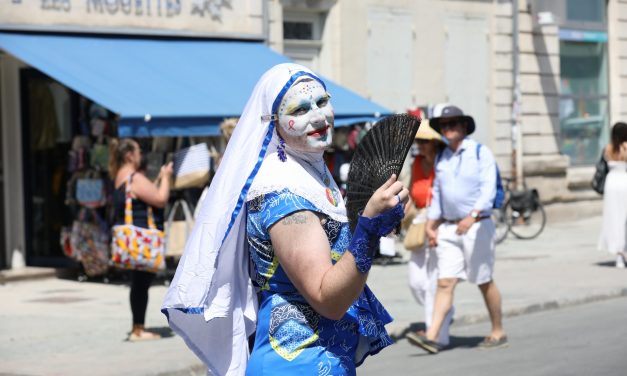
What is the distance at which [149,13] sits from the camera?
682 inches

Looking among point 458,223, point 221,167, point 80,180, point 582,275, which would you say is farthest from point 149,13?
point 221,167

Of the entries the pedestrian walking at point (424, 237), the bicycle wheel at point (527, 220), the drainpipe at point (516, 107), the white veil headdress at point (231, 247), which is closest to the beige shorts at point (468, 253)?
the pedestrian walking at point (424, 237)

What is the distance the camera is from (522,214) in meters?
21.0

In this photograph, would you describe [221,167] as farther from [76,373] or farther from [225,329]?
[76,373]

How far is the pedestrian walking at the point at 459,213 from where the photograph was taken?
32.0 feet

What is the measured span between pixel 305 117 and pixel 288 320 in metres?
0.65

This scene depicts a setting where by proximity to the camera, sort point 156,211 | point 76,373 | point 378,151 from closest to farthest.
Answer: point 378,151 → point 76,373 → point 156,211

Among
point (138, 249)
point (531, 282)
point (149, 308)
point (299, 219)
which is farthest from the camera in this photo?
point (531, 282)

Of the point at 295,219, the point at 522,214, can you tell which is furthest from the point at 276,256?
the point at 522,214

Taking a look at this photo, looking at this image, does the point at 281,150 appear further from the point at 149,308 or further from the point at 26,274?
the point at 26,274

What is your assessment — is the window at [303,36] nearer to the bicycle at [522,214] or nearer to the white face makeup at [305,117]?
the bicycle at [522,214]

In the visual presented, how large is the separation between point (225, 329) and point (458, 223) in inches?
228

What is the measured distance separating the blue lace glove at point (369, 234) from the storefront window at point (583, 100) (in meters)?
21.5

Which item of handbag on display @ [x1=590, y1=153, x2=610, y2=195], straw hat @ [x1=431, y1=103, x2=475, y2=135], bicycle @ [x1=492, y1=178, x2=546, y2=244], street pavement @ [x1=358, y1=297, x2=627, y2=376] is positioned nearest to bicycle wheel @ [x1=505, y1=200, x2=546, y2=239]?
bicycle @ [x1=492, y1=178, x2=546, y2=244]
